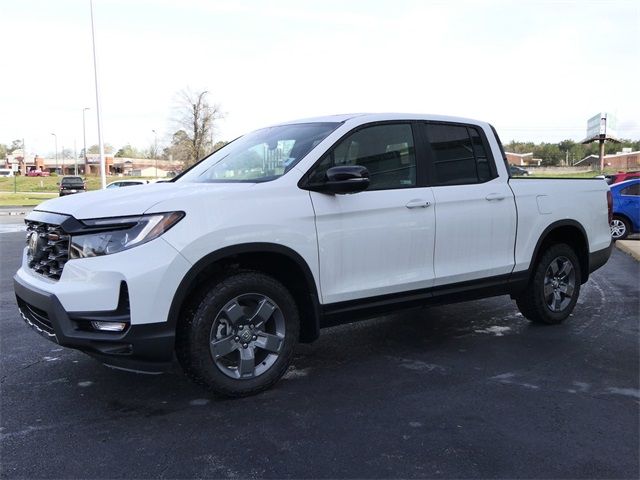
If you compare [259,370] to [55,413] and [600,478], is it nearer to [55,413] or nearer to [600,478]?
[55,413]

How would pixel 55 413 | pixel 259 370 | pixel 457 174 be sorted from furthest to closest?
1. pixel 457 174
2. pixel 259 370
3. pixel 55 413

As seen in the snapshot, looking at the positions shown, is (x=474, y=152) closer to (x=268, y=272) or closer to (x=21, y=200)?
(x=268, y=272)

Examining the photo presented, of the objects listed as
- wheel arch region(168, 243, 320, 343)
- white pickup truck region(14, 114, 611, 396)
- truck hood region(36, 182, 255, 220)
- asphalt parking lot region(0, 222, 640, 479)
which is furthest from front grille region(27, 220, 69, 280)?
asphalt parking lot region(0, 222, 640, 479)

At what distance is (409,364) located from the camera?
470 cm

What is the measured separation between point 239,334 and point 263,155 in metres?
1.48

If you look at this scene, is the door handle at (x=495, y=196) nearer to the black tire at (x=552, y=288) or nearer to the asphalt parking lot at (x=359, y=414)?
the black tire at (x=552, y=288)

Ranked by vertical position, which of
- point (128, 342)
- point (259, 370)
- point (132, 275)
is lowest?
point (259, 370)

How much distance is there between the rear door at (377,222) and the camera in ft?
13.7

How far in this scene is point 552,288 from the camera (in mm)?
5879

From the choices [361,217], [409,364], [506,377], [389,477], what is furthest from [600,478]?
[361,217]

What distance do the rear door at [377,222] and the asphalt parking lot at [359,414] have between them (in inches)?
28.6

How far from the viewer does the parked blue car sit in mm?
13617

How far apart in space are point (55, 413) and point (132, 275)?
45.0 inches

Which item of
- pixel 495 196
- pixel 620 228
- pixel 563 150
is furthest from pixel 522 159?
pixel 495 196
